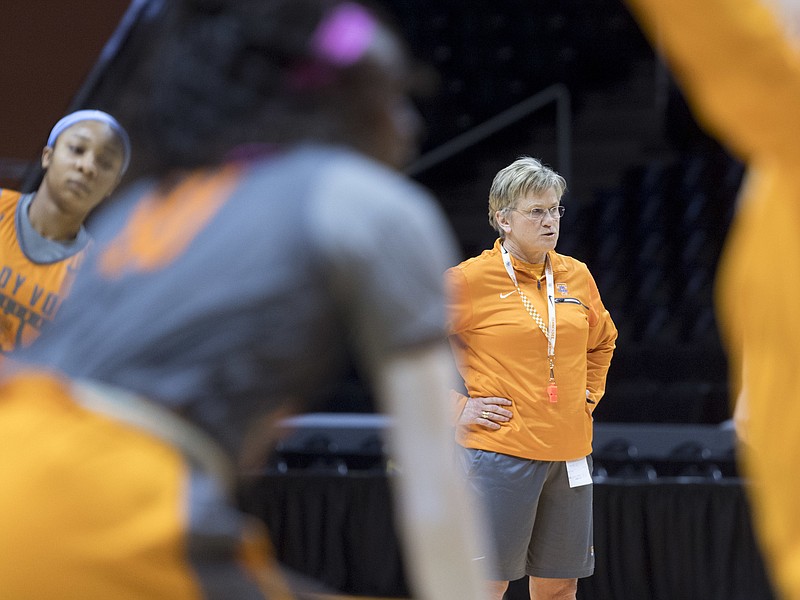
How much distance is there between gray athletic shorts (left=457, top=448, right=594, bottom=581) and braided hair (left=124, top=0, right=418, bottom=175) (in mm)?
2745

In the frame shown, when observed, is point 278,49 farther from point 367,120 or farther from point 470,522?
point 470,522

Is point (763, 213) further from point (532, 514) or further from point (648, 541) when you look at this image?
point (648, 541)

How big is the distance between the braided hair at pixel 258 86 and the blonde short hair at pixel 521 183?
106 inches

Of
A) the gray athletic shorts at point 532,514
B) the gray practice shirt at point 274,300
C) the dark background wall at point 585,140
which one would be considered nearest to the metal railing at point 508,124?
the dark background wall at point 585,140

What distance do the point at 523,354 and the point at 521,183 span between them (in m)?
0.56

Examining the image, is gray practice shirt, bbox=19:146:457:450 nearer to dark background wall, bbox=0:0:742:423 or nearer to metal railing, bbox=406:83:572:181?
dark background wall, bbox=0:0:742:423

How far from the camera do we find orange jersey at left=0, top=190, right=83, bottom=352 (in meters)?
2.67

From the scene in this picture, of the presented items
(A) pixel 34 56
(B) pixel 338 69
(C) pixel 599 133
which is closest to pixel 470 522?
(B) pixel 338 69

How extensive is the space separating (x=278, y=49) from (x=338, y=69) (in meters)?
0.06

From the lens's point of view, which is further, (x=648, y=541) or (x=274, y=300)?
(x=648, y=541)

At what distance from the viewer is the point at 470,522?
1050mm

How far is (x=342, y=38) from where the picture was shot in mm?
1138

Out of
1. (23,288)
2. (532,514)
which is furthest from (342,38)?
(532,514)

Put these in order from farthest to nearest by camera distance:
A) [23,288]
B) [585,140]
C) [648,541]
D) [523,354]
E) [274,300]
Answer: [585,140] < [648,541] < [523,354] < [23,288] < [274,300]
